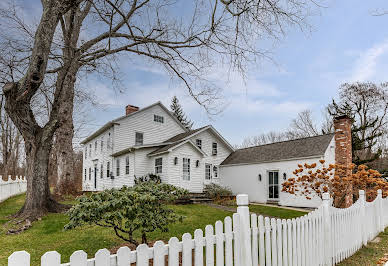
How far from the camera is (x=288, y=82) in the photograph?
13234 millimetres

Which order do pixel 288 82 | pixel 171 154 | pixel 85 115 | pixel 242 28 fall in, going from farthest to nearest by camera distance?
pixel 85 115, pixel 171 154, pixel 288 82, pixel 242 28

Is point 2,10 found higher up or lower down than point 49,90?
higher up

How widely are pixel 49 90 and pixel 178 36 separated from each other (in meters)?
5.41

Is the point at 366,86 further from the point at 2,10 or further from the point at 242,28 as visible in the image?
the point at 2,10

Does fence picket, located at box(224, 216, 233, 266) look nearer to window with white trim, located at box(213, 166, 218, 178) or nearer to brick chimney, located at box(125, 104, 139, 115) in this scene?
window with white trim, located at box(213, 166, 218, 178)

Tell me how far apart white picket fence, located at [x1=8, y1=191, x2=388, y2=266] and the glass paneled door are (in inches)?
379

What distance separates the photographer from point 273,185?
17203 millimetres

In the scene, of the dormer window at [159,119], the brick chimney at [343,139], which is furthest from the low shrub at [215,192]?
the brick chimney at [343,139]

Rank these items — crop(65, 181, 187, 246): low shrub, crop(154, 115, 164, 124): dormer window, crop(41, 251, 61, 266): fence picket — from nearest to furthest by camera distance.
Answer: crop(41, 251, 61, 266): fence picket, crop(65, 181, 187, 246): low shrub, crop(154, 115, 164, 124): dormer window

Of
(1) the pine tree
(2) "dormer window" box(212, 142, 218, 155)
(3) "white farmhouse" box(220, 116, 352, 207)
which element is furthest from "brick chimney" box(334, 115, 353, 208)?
(1) the pine tree

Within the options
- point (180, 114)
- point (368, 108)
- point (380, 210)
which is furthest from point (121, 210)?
point (180, 114)

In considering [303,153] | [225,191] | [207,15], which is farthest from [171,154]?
[207,15]

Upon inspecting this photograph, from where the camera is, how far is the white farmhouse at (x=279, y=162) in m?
15.0

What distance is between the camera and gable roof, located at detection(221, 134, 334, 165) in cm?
1555
